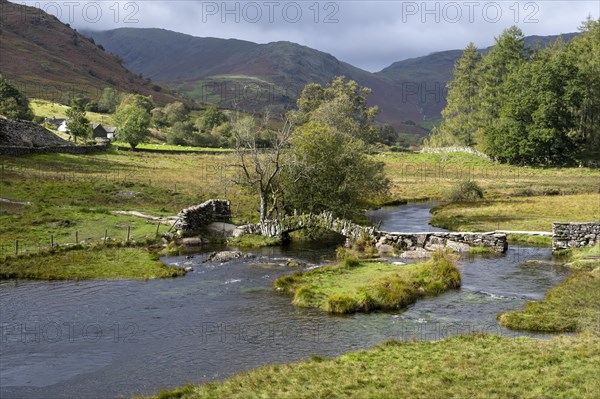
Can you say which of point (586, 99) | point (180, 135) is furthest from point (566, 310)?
point (180, 135)

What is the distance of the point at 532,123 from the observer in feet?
374

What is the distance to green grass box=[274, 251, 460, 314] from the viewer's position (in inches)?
1292

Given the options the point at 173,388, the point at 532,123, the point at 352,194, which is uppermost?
the point at 532,123

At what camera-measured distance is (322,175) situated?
58875mm

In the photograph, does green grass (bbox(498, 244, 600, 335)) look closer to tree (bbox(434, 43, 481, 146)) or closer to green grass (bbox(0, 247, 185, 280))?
green grass (bbox(0, 247, 185, 280))

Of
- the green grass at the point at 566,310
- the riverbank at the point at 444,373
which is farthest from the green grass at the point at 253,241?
the riverbank at the point at 444,373

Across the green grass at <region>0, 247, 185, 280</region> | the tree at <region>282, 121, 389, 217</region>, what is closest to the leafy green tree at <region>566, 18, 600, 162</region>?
the tree at <region>282, 121, 389, 217</region>

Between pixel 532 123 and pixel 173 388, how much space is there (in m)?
108

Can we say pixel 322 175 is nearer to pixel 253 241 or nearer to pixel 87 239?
pixel 253 241

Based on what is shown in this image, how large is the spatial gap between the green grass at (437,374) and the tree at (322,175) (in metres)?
33.0

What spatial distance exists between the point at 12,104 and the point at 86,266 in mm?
117703

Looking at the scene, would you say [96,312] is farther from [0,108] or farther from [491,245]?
[0,108]

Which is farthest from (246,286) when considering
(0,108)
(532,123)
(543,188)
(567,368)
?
(0,108)

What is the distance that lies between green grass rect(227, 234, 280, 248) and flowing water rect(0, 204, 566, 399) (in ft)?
29.2
